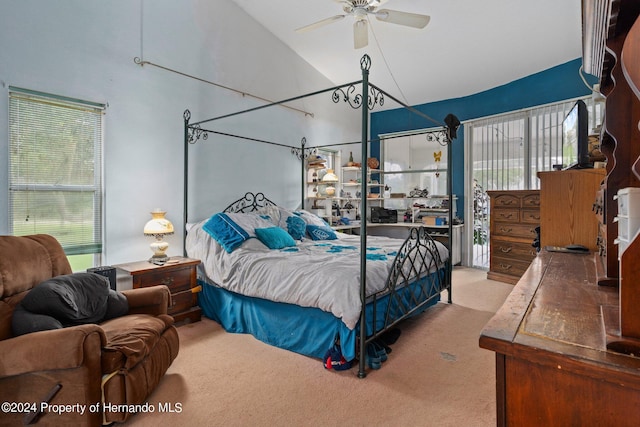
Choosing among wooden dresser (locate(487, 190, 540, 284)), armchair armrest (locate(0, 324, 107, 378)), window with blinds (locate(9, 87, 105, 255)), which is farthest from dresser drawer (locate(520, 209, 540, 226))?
window with blinds (locate(9, 87, 105, 255))

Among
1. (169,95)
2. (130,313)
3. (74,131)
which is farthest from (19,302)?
(169,95)

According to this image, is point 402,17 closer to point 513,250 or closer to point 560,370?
point 560,370

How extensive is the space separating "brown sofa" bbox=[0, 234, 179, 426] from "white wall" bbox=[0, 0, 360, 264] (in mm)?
978

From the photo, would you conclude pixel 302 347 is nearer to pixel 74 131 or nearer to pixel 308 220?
pixel 308 220

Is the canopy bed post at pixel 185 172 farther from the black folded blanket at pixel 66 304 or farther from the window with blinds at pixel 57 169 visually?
the black folded blanket at pixel 66 304

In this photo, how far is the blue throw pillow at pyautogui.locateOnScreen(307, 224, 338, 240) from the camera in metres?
4.41

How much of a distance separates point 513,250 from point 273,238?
130 inches

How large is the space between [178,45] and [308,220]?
8.37 feet

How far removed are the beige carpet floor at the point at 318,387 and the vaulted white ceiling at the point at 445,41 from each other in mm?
3326

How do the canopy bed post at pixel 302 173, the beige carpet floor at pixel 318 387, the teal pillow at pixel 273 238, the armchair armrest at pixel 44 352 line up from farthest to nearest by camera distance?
the canopy bed post at pixel 302 173 → the teal pillow at pixel 273 238 → the beige carpet floor at pixel 318 387 → the armchair armrest at pixel 44 352

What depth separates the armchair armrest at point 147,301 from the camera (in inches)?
93.4

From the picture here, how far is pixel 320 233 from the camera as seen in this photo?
14.6 feet

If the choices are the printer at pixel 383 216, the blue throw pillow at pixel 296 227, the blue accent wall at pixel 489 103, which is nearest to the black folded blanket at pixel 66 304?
the blue throw pillow at pixel 296 227

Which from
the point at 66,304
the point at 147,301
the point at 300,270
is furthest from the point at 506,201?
the point at 66,304
